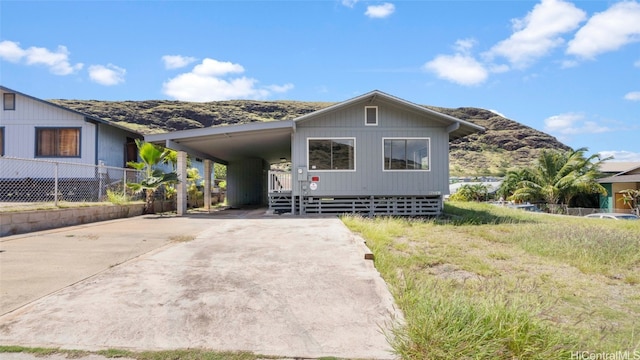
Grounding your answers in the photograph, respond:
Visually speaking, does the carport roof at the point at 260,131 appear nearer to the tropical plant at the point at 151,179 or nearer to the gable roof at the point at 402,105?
the gable roof at the point at 402,105

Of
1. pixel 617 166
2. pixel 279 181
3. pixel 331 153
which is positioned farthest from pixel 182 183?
pixel 617 166

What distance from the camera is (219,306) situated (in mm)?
3229

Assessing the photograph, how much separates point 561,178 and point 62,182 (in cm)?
2793

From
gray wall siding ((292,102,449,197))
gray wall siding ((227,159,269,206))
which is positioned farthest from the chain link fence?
gray wall siding ((292,102,449,197))

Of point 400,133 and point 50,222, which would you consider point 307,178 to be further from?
point 50,222

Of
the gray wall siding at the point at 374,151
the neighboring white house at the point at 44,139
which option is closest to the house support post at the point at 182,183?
the neighboring white house at the point at 44,139

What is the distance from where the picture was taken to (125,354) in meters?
2.43

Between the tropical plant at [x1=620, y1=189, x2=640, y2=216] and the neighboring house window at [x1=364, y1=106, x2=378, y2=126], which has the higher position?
the neighboring house window at [x1=364, y1=106, x2=378, y2=126]

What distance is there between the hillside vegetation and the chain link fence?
144 feet

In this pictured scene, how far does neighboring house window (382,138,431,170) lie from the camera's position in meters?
12.4

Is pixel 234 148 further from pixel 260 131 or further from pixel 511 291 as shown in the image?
pixel 511 291

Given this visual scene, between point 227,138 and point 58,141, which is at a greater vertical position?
point 58,141

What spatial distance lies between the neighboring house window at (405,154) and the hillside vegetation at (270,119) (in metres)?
43.8

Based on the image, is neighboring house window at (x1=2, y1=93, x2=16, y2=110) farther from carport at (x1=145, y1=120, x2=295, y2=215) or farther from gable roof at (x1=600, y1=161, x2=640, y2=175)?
gable roof at (x1=600, y1=161, x2=640, y2=175)
